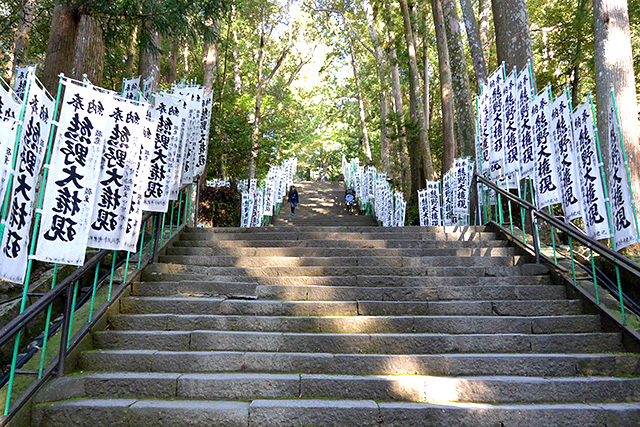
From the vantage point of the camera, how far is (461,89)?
9.86 metres

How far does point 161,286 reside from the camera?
5227 millimetres

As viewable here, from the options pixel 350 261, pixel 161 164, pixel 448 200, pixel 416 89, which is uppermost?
pixel 416 89

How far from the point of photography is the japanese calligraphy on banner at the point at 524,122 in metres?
5.66

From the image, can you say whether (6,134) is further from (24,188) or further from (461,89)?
(461,89)

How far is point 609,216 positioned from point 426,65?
11.7 meters

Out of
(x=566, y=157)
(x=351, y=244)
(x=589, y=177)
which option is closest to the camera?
(x=589, y=177)

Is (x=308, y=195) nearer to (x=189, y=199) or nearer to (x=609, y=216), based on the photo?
(x=189, y=199)

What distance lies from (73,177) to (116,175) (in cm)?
50

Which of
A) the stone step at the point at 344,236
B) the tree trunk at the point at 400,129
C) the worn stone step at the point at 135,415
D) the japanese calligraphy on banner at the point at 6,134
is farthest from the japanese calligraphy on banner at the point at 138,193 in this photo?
the tree trunk at the point at 400,129

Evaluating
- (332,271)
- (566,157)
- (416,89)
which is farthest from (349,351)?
(416,89)

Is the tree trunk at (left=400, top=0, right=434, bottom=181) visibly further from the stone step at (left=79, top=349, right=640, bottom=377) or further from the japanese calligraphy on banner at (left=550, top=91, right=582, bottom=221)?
the stone step at (left=79, top=349, right=640, bottom=377)

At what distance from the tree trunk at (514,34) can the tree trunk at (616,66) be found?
42.8 inches

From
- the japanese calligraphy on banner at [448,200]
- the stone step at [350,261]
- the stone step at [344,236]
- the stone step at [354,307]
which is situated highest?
the japanese calligraphy on banner at [448,200]

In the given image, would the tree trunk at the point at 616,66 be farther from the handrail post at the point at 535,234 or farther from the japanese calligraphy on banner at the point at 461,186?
the japanese calligraphy on banner at the point at 461,186
